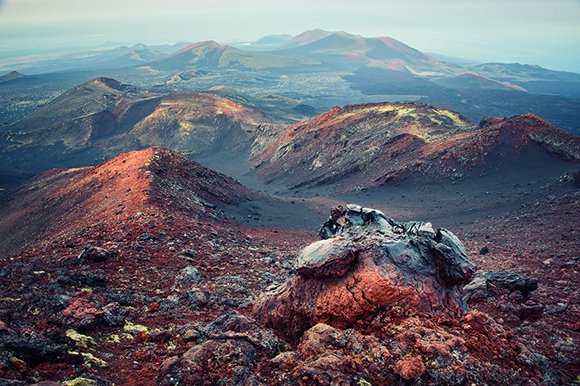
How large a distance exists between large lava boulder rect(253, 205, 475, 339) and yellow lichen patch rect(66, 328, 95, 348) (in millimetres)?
3647

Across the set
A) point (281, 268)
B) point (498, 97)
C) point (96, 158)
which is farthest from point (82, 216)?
point (498, 97)

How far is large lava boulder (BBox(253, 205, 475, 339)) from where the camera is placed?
8109mm

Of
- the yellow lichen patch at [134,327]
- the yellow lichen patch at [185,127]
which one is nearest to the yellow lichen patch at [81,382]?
the yellow lichen patch at [134,327]

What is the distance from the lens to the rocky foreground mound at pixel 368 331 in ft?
20.2

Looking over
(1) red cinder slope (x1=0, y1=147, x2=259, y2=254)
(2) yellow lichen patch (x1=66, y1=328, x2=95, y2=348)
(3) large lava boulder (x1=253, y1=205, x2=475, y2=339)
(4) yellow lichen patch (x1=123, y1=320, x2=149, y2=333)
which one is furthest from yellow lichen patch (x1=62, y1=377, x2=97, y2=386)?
(1) red cinder slope (x1=0, y1=147, x2=259, y2=254)

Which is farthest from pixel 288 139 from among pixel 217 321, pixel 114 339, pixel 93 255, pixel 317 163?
pixel 114 339

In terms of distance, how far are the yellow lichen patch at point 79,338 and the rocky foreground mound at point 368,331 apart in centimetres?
189

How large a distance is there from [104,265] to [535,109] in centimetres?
14711

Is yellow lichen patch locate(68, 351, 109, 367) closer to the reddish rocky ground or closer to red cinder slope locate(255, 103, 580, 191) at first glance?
the reddish rocky ground

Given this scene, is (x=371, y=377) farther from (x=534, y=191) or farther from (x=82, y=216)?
(x=534, y=191)

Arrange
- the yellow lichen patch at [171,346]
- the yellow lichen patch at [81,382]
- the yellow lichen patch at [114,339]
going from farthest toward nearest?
the yellow lichen patch at [114,339] < the yellow lichen patch at [171,346] < the yellow lichen patch at [81,382]

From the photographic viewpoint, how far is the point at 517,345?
7.20 metres

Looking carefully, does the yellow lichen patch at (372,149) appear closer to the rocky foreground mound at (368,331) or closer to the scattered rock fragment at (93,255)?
the rocky foreground mound at (368,331)

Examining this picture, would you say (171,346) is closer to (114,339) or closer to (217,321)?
(217,321)
